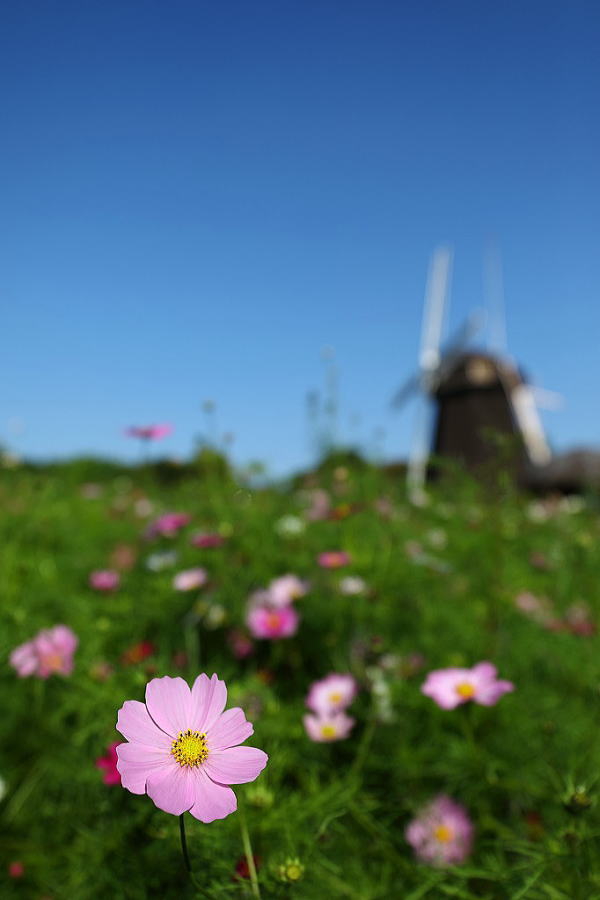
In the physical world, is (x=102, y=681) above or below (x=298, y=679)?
above

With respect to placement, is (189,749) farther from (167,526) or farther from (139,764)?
(167,526)

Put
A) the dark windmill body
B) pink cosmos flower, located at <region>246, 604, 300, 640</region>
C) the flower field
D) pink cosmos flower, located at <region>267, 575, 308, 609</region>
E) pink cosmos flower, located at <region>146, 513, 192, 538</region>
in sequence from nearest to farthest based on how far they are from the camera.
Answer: the flower field
pink cosmos flower, located at <region>246, 604, 300, 640</region>
pink cosmos flower, located at <region>267, 575, 308, 609</region>
pink cosmos flower, located at <region>146, 513, 192, 538</region>
the dark windmill body

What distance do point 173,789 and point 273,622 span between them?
1041 mm

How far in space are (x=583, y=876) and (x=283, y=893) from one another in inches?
18.1

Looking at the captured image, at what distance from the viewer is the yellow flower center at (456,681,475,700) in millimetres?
1024

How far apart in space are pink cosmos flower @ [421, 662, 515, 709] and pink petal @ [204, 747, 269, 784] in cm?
57

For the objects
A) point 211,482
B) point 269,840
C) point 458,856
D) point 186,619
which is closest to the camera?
point 269,840

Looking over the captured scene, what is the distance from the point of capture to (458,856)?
3.68ft

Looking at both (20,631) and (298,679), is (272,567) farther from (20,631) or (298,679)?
(20,631)

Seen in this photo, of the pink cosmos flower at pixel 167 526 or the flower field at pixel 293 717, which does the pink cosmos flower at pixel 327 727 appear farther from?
the pink cosmos flower at pixel 167 526

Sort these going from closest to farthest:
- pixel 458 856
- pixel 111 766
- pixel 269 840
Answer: pixel 111 766 → pixel 269 840 → pixel 458 856

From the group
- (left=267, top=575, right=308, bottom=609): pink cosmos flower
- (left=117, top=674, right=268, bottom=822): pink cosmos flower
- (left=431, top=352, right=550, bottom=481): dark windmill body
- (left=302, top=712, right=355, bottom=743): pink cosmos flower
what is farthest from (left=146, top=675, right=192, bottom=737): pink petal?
(left=431, top=352, right=550, bottom=481): dark windmill body

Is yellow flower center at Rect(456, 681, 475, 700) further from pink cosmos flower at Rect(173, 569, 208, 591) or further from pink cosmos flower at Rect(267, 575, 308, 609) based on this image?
pink cosmos flower at Rect(173, 569, 208, 591)

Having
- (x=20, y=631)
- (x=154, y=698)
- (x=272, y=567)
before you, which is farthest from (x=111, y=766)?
(x=272, y=567)
